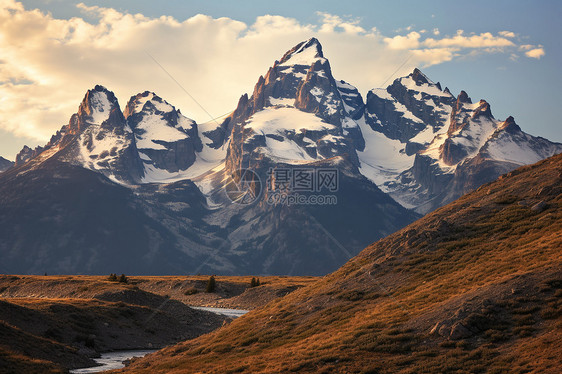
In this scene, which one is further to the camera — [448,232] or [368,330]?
[448,232]

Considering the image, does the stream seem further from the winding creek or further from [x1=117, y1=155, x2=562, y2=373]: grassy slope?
[x1=117, y1=155, x2=562, y2=373]: grassy slope

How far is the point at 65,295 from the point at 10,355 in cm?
6907

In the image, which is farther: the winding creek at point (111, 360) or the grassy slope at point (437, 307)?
the winding creek at point (111, 360)

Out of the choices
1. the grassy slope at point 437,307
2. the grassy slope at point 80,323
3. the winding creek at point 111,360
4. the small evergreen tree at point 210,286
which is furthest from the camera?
the small evergreen tree at point 210,286

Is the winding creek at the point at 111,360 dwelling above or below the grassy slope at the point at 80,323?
below

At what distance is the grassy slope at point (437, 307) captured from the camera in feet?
149

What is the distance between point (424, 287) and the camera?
202 ft

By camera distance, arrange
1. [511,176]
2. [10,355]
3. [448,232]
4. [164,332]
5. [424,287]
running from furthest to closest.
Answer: [164,332], [511,176], [448,232], [424,287], [10,355]

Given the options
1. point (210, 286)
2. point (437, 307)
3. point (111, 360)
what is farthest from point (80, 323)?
point (210, 286)

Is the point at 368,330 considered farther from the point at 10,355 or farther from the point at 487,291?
the point at 10,355

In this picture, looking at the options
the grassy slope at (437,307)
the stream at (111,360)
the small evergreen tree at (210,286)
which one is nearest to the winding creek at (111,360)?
the stream at (111,360)

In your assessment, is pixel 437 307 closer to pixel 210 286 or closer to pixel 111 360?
pixel 111 360

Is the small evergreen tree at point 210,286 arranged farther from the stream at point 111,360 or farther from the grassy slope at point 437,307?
the grassy slope at point 437,307

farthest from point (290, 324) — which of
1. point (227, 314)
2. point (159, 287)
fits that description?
point (159, 287)
